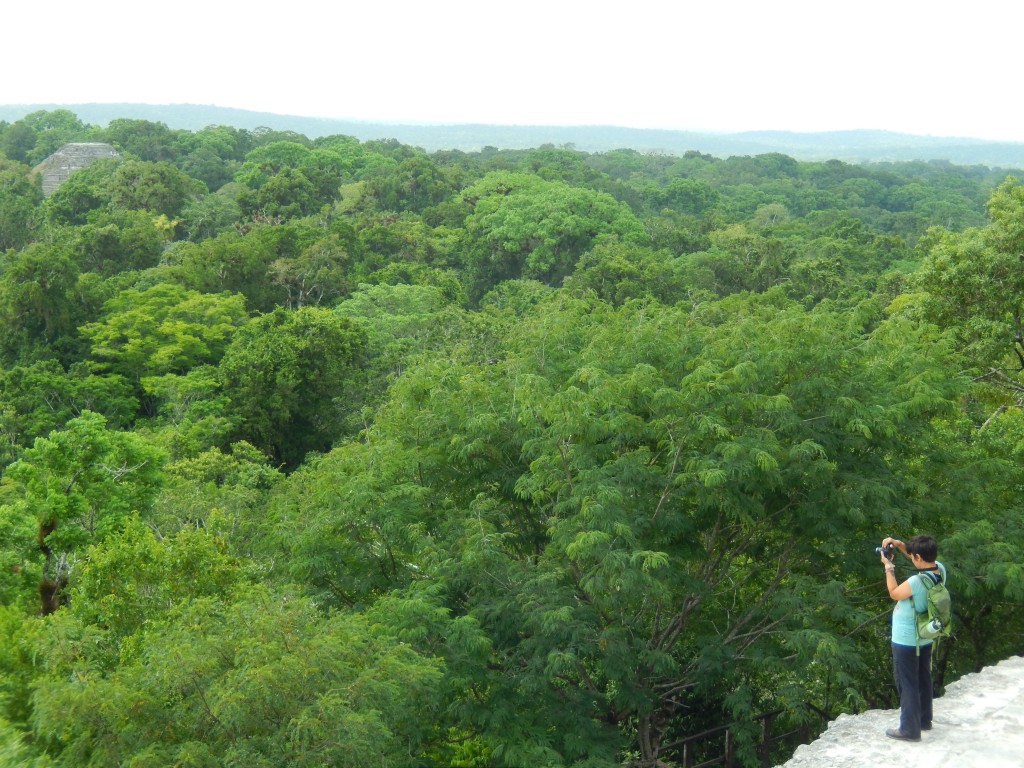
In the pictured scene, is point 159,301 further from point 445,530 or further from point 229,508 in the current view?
point 445,530

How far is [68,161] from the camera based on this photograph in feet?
215

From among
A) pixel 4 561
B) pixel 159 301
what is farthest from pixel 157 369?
pixel 4 561

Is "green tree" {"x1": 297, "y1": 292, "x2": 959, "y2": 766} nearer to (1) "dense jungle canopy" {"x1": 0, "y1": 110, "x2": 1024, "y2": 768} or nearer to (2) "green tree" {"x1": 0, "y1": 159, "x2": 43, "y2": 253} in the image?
(1) "dense jungle canopy" {"x1": 0, "y1": 110, "x2": 1024, "y2": 768}

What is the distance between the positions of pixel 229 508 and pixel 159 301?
15.8 metres

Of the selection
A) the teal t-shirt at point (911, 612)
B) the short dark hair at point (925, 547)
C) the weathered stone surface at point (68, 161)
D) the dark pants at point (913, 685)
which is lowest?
the dark pants at point (913, 685)

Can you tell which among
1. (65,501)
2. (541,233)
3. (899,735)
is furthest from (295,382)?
(899,735)

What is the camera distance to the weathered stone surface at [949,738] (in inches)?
238

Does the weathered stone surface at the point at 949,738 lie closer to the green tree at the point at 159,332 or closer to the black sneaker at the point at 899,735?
the black sneaker at the point at 899,735

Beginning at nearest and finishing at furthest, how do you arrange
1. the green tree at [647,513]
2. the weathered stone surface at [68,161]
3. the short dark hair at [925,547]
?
1. the short dark hair at [925,547]
2. the green tree at [647,513]
3. the weathered stone surface at [68,161]

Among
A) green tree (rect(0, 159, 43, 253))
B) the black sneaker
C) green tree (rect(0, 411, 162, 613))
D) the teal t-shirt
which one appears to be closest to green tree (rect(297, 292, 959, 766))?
the black sneaker

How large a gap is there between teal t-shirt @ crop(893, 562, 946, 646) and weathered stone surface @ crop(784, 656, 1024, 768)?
0.70 metres

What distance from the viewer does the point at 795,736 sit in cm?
933

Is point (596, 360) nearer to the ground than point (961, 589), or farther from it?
farther from it

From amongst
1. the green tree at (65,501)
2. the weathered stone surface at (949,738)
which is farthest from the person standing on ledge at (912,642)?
the green tree at (65,501)
